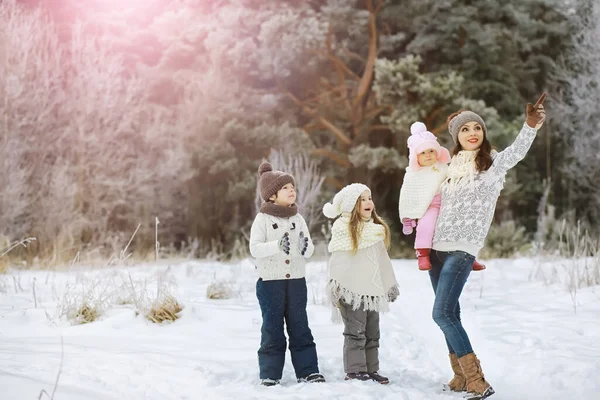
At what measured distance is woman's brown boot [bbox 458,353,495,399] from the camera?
12.2 ft

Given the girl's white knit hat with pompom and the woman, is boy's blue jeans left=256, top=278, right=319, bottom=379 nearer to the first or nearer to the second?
the girl's white knit hat with pompom

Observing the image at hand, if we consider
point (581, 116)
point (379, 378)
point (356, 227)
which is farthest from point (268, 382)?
point (581, 116)

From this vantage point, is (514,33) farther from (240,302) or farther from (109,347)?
(109,347)

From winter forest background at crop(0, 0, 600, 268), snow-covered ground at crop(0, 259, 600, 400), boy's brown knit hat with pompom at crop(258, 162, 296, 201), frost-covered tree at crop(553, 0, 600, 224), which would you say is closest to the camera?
snow-covered ground at crop(0, 259, 600, 400)

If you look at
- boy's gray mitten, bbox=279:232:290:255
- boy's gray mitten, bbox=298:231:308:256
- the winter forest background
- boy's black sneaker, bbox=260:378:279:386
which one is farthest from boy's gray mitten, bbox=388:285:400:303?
the winter forest background

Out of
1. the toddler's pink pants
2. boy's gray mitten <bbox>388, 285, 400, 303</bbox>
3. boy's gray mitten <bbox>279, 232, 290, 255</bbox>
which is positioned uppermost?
the toddler's pink pants

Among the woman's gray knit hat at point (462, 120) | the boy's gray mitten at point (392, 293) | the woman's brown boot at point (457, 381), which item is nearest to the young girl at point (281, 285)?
the boy's gray mitten at point (392, 293)

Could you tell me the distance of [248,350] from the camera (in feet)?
15.9

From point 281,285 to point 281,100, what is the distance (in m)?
15.5

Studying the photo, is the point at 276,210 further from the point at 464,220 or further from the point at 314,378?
the point at 464,220

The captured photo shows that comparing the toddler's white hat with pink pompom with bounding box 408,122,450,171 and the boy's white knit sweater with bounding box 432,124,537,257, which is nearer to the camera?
the boy's white knit sweater with bounding box 432,124,537,257

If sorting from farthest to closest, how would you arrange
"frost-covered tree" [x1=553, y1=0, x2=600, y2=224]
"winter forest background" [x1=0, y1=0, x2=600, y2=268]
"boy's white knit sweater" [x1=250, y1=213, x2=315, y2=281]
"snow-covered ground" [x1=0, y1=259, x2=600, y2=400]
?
1. "frost-covered tree" [x1=553, y1=0, x2=600, y2=224]
2. "winter forest background" [x1=0, y1=0, x2=600, y2=268]
3. "boy's white knit sweater" [x1=250, y1=213, x2=315, y2=281]
4. "snow-covered ground" [x1=0, y1=259, x2=600, y2=400]

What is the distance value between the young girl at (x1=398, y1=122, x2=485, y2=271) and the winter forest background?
11.1m

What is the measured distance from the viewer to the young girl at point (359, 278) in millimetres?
4164
